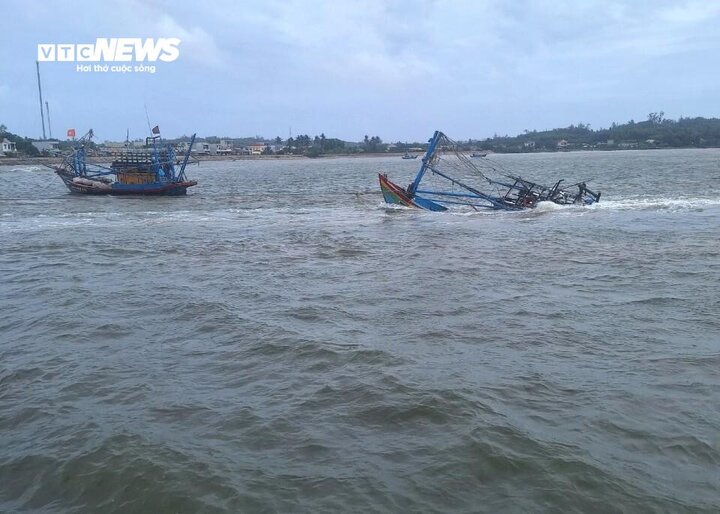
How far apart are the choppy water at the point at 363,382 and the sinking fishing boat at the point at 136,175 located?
25.2 meters

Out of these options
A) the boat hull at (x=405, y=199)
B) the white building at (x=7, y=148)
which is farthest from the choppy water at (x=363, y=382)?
the white building at (x=7, y=148)

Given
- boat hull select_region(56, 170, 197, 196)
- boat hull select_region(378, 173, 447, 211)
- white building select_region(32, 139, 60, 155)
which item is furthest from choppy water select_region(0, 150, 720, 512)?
white building select_region(32, 139, 60, 155)

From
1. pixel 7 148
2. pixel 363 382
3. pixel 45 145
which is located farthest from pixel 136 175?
pixel 45 145

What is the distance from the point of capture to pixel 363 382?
26.8ft

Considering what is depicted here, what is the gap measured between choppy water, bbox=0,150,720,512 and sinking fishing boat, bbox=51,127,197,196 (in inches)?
991

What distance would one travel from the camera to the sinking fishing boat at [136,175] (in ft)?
138

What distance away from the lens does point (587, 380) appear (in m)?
8.04

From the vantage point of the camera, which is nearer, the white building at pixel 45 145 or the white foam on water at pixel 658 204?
the white foam on water at pixel 658 204

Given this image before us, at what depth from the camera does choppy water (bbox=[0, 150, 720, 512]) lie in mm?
5793

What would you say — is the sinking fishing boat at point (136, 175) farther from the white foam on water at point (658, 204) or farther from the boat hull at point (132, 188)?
the white foam on water at point (658, 204)

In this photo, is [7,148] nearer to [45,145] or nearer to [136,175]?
[45,145]

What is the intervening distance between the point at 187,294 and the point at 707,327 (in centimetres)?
1025

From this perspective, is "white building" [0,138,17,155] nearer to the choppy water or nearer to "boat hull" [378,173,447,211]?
"boat hull" [378,173,447,211]

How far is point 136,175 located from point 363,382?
39.3 metres
